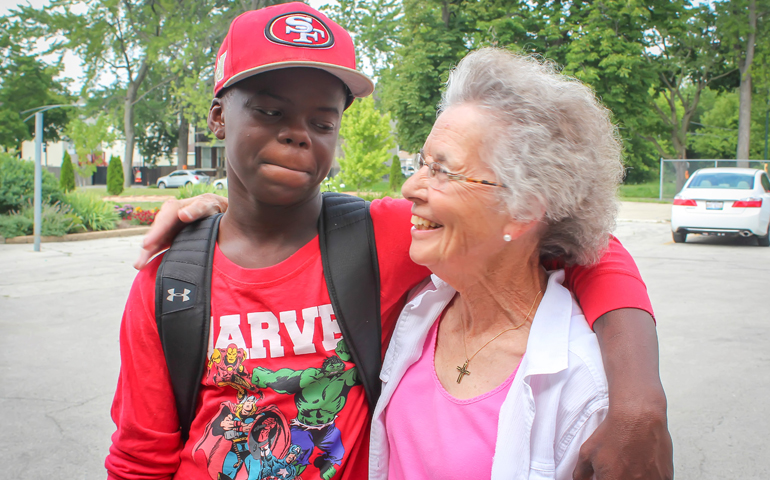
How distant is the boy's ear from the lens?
176 cm

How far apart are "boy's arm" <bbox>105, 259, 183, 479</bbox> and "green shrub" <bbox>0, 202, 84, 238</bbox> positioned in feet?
45.5

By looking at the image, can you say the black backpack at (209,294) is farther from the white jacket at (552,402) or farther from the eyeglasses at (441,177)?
the white jacket at (552,402)

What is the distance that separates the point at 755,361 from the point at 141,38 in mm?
41311

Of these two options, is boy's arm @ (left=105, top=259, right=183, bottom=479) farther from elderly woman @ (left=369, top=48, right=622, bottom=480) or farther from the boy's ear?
elderly woman @ (left=369, top=48, right=622, bottom=480)

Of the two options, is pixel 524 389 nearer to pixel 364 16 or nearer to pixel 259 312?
pixel 259 312

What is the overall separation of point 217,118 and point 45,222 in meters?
14.0

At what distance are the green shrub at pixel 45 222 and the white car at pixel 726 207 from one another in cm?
1409

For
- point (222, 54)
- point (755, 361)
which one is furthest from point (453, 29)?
point (222, 54)

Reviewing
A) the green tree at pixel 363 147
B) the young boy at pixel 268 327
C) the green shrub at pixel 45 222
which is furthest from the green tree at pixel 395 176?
the young boy at pixel 268 327

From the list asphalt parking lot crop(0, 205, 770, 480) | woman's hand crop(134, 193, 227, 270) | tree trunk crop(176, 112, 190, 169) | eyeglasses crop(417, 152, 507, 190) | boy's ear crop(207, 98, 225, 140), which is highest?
tree trunk crop(176, 112, 190, 169)

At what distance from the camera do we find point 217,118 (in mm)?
1794

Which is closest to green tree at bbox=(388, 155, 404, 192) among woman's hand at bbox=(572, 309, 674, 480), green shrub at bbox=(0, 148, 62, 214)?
green shrub at bbox=(0, 148, 62, 214)

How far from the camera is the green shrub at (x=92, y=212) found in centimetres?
1498

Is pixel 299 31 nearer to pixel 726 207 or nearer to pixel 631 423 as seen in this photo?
pixel 631 423
